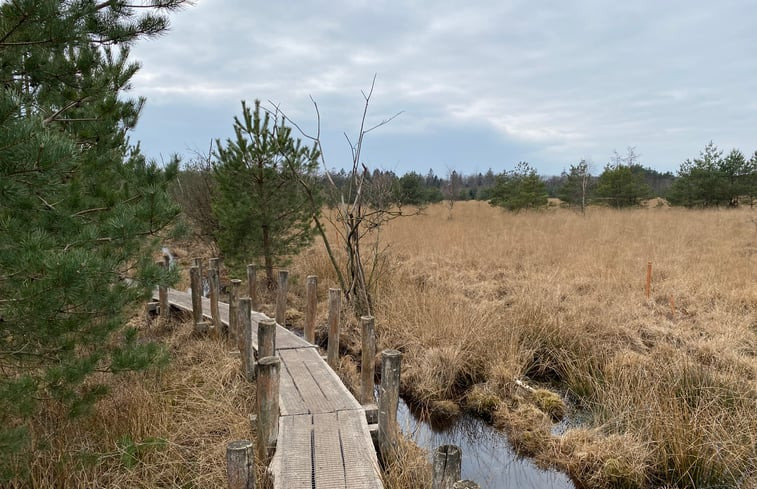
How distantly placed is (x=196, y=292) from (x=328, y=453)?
396 centimetres

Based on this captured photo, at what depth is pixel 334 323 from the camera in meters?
4.91

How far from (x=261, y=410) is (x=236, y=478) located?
2.85 ft

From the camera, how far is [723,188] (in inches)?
840

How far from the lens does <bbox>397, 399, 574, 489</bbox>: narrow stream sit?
3689mm

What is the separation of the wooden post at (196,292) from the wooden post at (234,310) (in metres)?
0.75

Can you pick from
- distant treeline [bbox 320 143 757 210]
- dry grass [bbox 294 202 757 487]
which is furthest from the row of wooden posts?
distant treeline [bbox 320 143 757 210]

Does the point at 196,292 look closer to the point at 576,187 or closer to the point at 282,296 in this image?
the point at 282,296

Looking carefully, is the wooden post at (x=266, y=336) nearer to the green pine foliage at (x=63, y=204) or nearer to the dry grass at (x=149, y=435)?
the dry grass at (x=149, y=435)

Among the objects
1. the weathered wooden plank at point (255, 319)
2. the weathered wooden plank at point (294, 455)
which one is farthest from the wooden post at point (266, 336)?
the weathered wooden plank at point (255, 319)

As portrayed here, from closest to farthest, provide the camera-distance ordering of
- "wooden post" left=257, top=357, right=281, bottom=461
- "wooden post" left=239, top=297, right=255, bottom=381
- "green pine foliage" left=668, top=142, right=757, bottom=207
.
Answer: "wooden post" left=257, top=357, right=281, bottom=461 < "wooden post" left=239, top=297, right=255, bottom=381 < "green pine foliage" left=668, top=142, right=757, bottom=207

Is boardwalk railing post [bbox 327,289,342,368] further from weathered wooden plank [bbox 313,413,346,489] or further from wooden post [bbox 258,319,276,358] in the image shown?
weathered wooden plank [bbox 313,413,346,489]

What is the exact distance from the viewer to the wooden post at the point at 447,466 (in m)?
2.14

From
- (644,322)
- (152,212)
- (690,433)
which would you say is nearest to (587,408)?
(690,433)

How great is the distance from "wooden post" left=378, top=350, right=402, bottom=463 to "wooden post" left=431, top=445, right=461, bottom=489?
107cm
